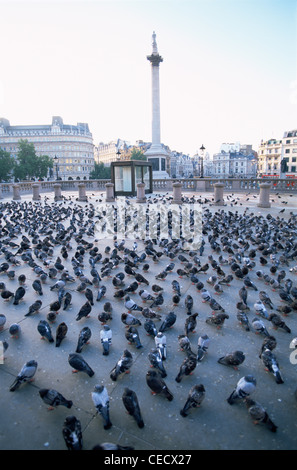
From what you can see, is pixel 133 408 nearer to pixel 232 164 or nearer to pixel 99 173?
pixel 99 173

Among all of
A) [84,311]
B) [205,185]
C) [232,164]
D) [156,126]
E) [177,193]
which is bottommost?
[84,311]

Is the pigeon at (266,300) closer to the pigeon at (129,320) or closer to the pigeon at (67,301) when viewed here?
the pigeon at (129,320)

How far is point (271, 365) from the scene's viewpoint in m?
4.00

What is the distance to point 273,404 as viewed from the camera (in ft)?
11.7

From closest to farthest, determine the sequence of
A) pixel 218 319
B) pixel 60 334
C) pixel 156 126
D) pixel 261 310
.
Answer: pixel 60 334
pixel 218 319
pixel 261 310
pixel 156 126

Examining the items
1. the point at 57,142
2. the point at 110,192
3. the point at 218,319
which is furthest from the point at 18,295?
the point at 57,142

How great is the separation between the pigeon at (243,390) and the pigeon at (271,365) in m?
0.60

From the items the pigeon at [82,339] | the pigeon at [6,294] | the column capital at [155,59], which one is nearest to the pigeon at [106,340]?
the pigeon at [82,339]

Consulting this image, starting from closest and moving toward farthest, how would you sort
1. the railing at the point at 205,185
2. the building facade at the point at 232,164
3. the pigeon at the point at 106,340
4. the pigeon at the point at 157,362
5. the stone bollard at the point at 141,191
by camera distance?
the pigeon at the point at 157,362
the pigeon at the point at 106,340
the stone bollard at the point at 141,191
the railing at the point at 205,185
the building facade at the point at 232,164

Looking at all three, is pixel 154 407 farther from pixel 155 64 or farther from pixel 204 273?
pixel 155 64

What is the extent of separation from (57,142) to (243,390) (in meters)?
126

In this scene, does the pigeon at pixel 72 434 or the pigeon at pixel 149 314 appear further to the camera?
the pigeon at pixel 149 314

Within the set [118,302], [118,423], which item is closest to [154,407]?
[118,423]

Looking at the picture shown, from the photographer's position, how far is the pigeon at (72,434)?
290cm
